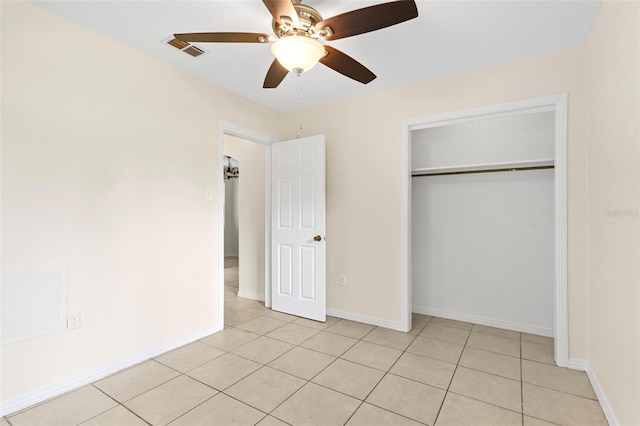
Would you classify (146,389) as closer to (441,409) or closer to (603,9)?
(441,409)

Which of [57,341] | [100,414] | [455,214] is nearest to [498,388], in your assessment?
[455,214]

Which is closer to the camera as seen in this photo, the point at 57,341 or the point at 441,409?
the point at 441,409

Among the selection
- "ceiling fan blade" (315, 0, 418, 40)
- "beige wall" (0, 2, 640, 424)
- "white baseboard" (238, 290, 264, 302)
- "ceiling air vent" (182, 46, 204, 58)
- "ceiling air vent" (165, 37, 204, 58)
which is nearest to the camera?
"ceiling fan blade" (315, 0, 418, 40)

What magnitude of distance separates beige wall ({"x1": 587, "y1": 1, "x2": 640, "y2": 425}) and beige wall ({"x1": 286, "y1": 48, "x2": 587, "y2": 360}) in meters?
0.11

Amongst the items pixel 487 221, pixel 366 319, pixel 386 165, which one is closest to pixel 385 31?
pixel 386 165

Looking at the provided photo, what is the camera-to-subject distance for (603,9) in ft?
6.16

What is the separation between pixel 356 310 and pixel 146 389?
2.12 m

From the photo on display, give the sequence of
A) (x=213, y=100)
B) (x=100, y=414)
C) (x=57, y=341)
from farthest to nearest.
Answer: (x=213, y=100), (x=57, y=341), (x=100, y=414)

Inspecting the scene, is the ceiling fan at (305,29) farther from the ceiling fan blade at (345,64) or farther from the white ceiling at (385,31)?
the white ceiling at (385,31)

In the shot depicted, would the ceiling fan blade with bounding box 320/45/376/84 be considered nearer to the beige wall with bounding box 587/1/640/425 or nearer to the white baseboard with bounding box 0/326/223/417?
the beige wall with bounding box 587/1/640/425

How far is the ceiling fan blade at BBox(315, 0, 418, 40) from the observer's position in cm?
141

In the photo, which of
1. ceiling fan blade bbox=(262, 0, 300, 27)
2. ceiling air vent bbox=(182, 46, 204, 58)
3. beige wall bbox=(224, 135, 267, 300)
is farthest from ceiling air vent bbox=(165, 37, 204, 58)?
beige wall bbox=(224, 135, 267, 300)

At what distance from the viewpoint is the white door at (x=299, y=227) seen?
343cm

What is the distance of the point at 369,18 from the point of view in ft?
4.99
